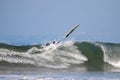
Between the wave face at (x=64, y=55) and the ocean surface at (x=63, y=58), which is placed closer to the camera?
the ocean surface at (x=63, y=58)

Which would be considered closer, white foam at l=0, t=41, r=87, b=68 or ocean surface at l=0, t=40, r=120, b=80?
ocean surface at l=0, t=40, r=120, b=80

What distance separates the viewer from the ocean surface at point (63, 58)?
34.5 metres

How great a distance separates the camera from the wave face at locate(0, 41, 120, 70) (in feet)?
120

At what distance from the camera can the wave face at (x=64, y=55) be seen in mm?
36656

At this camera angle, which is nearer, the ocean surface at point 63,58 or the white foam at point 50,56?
the ocean surface at point 63,58

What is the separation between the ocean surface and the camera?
113 feet

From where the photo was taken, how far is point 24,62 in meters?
36.1

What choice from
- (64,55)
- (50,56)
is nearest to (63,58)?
(64,55)

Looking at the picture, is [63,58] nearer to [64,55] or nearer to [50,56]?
[64,55]

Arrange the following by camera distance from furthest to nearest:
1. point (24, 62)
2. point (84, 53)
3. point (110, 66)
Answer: point (84, 53)
point (110, 66)
point (24, 62)

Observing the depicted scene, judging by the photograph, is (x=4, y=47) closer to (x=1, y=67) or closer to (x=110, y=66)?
(x=1, y=67)

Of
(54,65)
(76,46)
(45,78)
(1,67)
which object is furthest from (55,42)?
(45,78)

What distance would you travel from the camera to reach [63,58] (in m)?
38.8

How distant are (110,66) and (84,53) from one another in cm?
358
